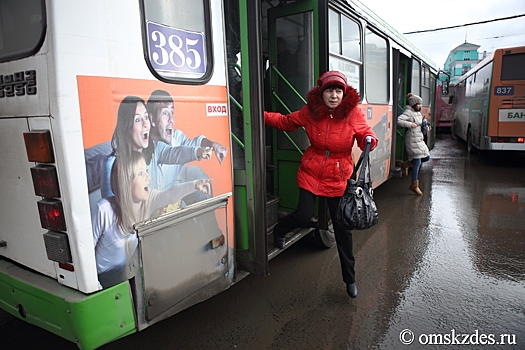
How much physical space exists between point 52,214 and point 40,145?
36 cm

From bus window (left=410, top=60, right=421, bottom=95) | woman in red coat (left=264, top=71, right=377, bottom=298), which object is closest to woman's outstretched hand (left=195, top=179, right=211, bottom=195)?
woman in red coat (left=264, top=71, right=377, bottom=298)

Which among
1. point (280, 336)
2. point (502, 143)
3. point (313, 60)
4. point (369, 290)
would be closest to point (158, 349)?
point (280, 336)

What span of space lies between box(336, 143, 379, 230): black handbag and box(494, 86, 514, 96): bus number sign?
8.40 metres

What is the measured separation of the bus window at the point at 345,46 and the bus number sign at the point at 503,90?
6.45 meters

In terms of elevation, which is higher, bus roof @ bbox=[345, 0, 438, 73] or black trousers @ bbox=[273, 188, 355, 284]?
bus roof @ bbox=[345, 0, 438, 73]

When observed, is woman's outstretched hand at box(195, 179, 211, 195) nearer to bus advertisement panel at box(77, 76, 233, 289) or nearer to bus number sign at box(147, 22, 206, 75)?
bus advertisement panel at box(77, 76, 233, 289)

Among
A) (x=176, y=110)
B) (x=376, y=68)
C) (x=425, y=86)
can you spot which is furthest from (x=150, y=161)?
(x=425, y=86)

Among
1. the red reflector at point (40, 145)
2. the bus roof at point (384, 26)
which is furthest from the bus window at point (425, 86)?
the red reflector at point (40, 145)

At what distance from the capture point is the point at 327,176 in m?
3.28

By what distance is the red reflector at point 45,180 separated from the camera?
6.30ft

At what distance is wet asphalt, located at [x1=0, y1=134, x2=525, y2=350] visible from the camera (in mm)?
2861

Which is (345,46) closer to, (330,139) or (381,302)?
(330,139)

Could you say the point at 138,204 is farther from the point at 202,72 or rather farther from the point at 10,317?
the point at 10,317

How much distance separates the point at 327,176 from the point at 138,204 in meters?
1.69
